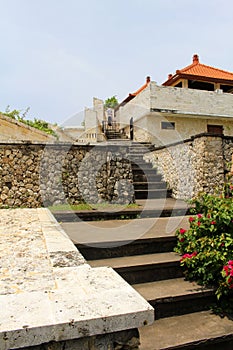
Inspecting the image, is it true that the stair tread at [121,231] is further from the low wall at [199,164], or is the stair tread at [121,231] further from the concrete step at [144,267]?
the low wall at [199,164]

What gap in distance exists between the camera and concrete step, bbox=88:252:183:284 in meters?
2.46

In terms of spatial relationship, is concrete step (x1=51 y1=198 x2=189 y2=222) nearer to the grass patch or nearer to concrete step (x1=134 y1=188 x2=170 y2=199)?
the grass patch

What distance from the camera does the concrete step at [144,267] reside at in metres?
2.46

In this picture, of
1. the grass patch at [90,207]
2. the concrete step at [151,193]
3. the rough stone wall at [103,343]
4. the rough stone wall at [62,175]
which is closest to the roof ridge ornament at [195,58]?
the concrete step at [151,193]

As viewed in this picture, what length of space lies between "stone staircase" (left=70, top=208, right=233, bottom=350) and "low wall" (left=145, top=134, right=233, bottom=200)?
3.24 metres

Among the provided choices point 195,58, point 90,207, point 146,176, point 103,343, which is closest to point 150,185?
point 146,176

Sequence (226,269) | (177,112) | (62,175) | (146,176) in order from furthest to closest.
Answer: (177,112), (146,176), (62,175), (226,269)

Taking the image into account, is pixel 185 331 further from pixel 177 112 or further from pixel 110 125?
pixel 110 125

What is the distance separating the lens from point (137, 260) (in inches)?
104

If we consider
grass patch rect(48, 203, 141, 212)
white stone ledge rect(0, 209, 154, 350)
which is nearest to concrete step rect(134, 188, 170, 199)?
grass patch rect(48, 203, 141, 212)

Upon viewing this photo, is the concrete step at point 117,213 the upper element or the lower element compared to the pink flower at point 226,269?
upper

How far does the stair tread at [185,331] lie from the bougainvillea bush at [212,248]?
216mm

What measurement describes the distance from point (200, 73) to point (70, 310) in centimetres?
1481

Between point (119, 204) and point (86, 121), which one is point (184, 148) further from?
point (86, 121)
